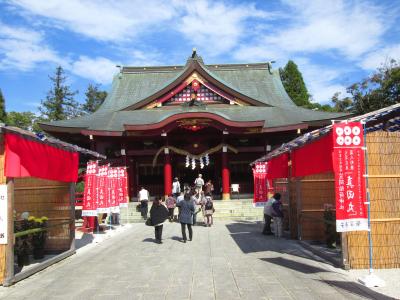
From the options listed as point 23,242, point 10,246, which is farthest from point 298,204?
point 10,246

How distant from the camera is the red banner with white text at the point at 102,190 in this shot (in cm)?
1371

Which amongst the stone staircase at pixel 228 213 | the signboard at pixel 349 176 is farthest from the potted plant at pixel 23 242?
the stone staircase at pixel 228 213

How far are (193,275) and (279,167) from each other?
22.8 ft

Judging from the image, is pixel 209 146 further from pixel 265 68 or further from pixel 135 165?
pixel 265 68

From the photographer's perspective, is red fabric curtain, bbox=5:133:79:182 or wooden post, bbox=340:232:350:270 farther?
wooden post, bbox=340:232:350:270

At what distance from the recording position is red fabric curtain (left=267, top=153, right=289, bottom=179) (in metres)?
13.3

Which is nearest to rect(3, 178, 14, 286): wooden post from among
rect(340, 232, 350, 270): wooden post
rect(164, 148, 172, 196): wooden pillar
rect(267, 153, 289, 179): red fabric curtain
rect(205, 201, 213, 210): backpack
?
rect(340, 232, 350, 270): wooden post

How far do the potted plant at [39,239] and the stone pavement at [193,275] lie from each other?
670 mm

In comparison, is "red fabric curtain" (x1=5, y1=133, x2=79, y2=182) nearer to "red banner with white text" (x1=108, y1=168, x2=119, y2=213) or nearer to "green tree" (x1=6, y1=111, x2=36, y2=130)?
"red banner with white text" (x1=108, y1=168, x2=119, y2=213)

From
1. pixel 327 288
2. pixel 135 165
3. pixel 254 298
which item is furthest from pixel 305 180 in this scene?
pixel 135 165

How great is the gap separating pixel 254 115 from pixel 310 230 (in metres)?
14.6

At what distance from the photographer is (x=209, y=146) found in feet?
82.2

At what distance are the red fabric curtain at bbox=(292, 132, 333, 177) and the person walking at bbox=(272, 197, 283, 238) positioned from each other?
5.34 feet

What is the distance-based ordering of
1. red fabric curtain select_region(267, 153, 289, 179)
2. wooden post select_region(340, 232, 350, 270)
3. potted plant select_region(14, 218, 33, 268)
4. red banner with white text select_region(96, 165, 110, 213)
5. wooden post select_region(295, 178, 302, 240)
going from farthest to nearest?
red banner with white text select_region(96, 165, 110, 213)
red fabric curtain select_region(267, 153, 289, 179)
wooden post select_region(295, 178, 302, 240)
potted plant select_region(14, 218, 33, 268)
wooden post select_region(340, 232, 350, 270)
